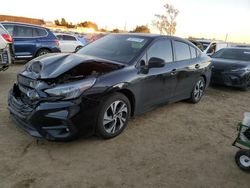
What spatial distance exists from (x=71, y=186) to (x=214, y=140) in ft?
8.23

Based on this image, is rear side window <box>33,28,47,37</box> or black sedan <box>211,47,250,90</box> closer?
black sedan <box>211,47,250,90</box>

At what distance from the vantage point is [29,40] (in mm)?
10578

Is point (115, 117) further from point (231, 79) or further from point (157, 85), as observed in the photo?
point (231, 79)

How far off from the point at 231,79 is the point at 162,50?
4.26m

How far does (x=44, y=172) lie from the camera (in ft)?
9.90

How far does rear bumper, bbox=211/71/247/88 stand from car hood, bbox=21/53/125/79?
532cm

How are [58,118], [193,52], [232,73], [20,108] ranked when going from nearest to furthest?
1. [58,118]
2. [20,108]
3. [193,52]
4. [232,73]

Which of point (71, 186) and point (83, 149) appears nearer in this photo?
point (71, 186)

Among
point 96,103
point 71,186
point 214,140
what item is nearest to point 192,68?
point 214,140

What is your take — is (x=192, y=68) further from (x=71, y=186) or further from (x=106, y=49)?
(x=71, y=186)

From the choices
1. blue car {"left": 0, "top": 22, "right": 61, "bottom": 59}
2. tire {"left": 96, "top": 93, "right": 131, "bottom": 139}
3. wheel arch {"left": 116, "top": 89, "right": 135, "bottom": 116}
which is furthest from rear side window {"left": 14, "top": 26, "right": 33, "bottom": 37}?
tire {"left": 96, "top": 93, "right": 131, "bottom": 139}

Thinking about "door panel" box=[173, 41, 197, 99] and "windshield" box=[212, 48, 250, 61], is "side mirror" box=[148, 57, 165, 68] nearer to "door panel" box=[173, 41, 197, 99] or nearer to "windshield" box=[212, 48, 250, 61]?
"door panel" box=[173, 41, 197, 99]

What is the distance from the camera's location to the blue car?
10291mm

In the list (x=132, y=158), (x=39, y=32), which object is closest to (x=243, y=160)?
(x=132, y=158)
